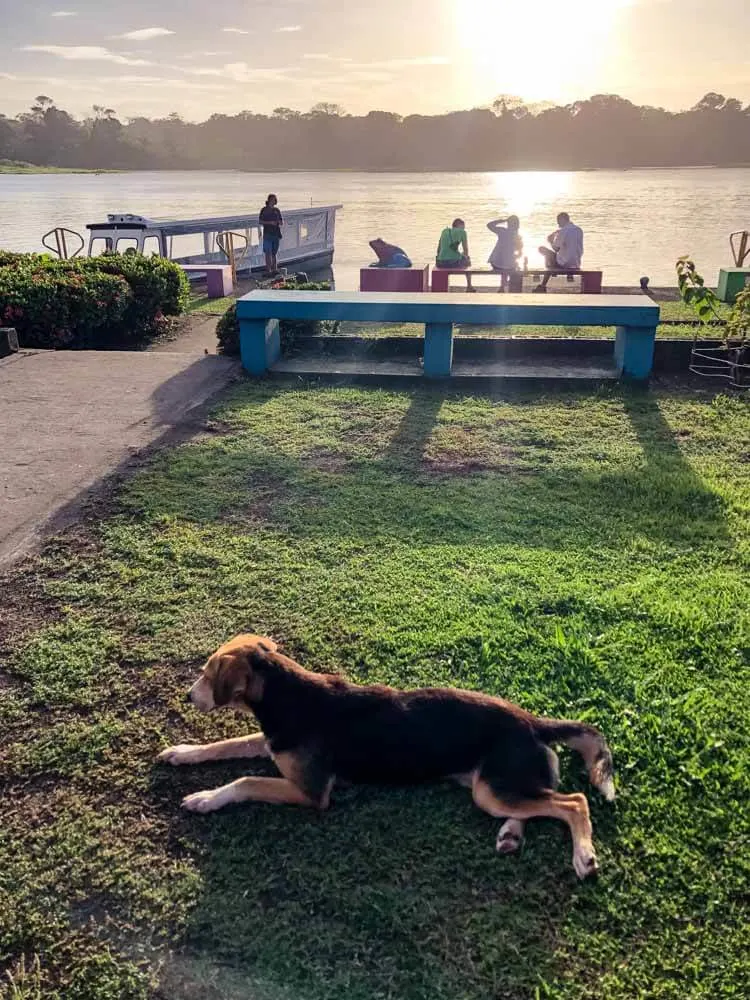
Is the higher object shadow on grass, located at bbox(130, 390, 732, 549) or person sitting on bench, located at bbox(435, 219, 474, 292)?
person sitting on bench, located at bbox(435, 219, 474, 292)

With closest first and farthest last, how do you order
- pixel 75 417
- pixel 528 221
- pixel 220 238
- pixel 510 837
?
pixel 510 837, pixel 75 417, pixel 220 238, pixel 528 221

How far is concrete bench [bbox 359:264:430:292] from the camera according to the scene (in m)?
13.7

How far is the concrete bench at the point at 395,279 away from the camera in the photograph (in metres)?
13.7

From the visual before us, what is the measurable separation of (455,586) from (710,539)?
1603 millimetres

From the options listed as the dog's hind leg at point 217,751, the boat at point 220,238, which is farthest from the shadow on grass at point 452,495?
the boat at point 220,238

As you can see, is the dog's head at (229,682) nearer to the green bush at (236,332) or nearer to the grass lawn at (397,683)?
the grass lawn at (397,683)

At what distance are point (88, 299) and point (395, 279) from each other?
19.0ft

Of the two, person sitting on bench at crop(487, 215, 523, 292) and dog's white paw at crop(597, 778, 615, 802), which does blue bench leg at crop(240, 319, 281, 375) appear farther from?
person sitting on bench at crop(487, 215, 523, 292)

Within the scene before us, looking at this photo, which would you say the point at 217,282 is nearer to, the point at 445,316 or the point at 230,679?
the point at 445,316

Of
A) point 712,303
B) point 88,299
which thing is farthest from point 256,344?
point 712,303

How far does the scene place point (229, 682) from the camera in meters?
2.60

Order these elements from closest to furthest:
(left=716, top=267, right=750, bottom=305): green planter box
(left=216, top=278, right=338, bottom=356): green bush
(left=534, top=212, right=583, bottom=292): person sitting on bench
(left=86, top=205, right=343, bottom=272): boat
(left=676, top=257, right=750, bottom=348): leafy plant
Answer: (left=676, top=257, right=750, bottom=348): leafy plant < (left=216, top=278, right=338, bottom=356): green bush < (left=716, top=267, right=750, bottom=305): green planter box < (left=534, top=212, right=583, bottom=292): person sitting on bench < (left=86, top=205, right=343, bottom=272): boat

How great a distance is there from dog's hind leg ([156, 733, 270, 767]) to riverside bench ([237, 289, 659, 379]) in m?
5.83

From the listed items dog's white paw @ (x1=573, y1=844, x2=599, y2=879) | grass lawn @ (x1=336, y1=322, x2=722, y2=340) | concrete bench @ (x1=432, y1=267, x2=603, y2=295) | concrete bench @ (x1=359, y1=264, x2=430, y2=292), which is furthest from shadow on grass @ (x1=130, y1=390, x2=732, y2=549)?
concrete bench @ (x1=432, y1=267, x2=603, y2=295)
